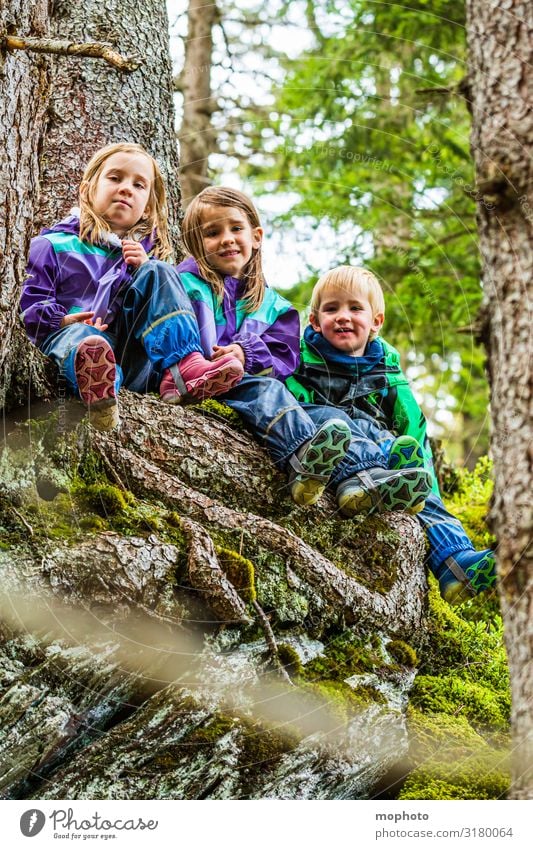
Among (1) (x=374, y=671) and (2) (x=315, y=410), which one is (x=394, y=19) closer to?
(2) (x=315, y=410)

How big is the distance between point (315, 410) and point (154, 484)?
0.68 meters

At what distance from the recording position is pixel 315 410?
3076 millimetres

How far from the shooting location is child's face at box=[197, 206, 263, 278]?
3240 millimetres

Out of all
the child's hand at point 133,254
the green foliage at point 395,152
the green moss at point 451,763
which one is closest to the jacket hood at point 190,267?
the child's hand at point 133,254

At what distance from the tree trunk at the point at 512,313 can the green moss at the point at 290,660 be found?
0.71 m

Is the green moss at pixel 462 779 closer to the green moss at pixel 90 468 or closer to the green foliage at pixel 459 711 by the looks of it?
the green foliage at pixel 459 711

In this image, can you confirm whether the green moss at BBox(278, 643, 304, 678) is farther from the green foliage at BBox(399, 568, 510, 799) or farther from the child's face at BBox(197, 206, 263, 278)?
the child's face at BBox(197, 206, 263, 278)

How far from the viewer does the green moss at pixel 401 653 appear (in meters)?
2.92

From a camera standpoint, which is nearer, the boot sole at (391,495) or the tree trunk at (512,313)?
the tree trunk at (512,313)

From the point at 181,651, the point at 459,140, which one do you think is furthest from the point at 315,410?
the point at 459,140

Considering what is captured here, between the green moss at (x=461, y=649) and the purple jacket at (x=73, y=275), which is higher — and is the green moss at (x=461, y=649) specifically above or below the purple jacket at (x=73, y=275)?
below

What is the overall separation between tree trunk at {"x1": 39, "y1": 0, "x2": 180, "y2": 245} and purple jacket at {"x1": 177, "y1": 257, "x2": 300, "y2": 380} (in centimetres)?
64

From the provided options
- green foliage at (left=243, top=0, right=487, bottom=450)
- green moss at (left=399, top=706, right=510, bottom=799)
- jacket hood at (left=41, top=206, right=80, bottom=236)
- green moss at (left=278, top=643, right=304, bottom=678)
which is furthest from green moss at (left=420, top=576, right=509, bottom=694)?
green foliage at (left=243, top=0, right=487, bottom=450)

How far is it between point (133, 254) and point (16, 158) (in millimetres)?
676
